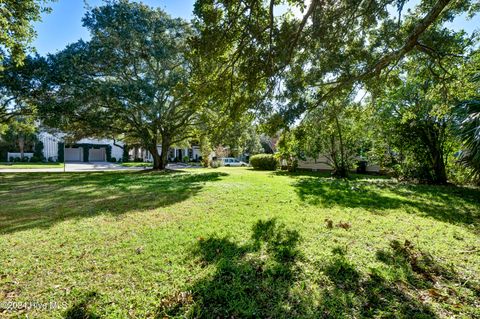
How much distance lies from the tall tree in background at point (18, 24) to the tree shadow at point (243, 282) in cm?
748

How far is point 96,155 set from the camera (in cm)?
4062

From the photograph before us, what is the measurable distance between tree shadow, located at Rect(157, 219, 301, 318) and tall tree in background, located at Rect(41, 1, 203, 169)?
9.96 m

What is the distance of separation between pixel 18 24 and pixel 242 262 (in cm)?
872

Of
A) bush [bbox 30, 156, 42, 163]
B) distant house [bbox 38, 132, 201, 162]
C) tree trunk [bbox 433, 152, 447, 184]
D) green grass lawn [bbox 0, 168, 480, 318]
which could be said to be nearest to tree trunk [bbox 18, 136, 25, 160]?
bush [bbox 30, 156, 42, 163]

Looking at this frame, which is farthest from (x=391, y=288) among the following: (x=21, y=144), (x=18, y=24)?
(x=21, y=144)

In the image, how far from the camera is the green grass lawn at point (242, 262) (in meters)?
2.32

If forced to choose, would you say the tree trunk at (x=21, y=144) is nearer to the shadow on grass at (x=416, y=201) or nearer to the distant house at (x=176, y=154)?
the distant house at (x=176, y=154)

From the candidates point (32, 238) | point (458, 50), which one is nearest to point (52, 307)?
point (32, 238)

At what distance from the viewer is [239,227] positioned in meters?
4.40

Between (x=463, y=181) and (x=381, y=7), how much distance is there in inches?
373

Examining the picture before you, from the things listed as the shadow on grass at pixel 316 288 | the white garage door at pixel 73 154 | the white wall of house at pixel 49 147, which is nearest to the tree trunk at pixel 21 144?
the white wall of house at pixel 49 147

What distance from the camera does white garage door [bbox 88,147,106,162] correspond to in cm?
3959

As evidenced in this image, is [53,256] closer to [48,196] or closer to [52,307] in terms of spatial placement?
[52,307]

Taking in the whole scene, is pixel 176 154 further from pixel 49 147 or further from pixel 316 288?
pixel 316 288
